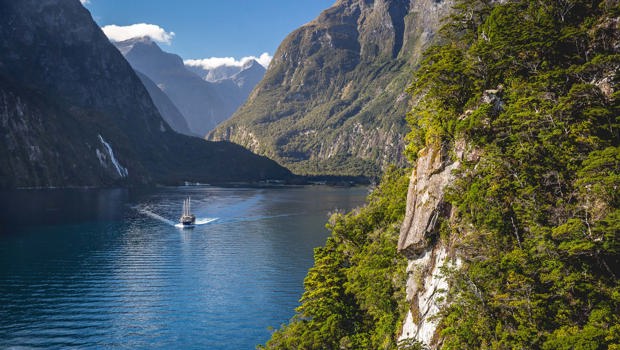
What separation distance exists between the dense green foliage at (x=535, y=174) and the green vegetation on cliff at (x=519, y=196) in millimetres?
100

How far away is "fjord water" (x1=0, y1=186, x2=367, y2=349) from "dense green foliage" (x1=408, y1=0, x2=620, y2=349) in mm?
32264

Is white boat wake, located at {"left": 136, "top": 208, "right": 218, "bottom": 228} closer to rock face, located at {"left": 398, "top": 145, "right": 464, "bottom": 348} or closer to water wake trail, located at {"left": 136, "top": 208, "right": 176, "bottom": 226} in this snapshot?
water wake trail, located at {"left": 136, "top": 208, "right": 176, "bottom": 226}

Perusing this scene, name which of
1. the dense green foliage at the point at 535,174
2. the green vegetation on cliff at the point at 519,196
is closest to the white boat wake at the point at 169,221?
the green vegetation on cliff at the point at 519,196

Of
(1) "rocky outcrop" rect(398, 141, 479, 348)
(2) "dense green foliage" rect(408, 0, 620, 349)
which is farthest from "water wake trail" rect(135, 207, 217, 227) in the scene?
(2) "dense green foliage" rect(408, 0, 620, 349)

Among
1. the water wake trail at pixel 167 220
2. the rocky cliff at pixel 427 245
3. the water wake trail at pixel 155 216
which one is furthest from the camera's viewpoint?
the water wake trail at pixel 155 216

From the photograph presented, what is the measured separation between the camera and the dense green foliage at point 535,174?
102ft

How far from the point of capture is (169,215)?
159m

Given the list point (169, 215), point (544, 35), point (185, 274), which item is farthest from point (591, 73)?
point (169, 215)

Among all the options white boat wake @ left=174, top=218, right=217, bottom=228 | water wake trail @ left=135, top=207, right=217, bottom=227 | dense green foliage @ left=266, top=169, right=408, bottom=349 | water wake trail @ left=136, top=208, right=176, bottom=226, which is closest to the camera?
dense green foliage @ left=266, top=169, right=408, bottom=349

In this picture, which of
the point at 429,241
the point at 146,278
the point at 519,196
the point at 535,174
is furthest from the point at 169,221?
the point at 535,174

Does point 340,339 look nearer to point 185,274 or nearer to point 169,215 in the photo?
point 185,274

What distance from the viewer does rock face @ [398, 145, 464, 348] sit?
3747cm

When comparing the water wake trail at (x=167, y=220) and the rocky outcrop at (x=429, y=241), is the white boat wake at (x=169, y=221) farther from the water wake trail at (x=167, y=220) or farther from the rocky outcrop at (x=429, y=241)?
the rocky outcrop at (x=429, y=241)

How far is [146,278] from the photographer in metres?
82.0
